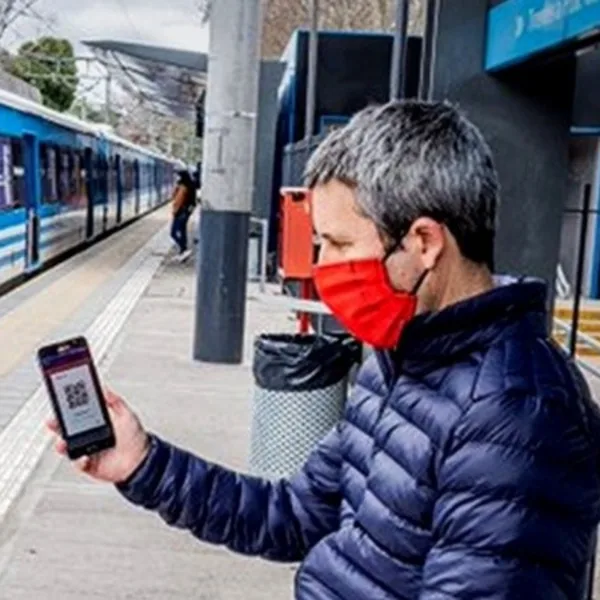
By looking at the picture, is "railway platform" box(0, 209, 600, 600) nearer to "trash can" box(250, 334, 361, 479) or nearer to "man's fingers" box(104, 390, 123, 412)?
"trash can" box(250, 334, 361, 479)

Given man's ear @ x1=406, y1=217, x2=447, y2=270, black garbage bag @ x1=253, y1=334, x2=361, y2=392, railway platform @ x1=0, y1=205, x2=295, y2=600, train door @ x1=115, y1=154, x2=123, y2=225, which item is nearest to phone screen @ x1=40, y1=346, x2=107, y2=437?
man's ear @ x1=406, y1=217, x2=447, y2=270

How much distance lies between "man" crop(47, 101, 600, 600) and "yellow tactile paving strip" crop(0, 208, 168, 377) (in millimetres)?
7720

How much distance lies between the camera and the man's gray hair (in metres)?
1.56

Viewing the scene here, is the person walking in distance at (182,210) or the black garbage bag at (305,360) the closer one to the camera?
the black garbage bag at (305,360)

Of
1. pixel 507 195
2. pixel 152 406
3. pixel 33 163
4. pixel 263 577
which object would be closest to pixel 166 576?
pixel 263 577

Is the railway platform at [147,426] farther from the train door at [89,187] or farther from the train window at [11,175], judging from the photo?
the train door at [89,187]

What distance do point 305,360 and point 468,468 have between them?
4.06 m

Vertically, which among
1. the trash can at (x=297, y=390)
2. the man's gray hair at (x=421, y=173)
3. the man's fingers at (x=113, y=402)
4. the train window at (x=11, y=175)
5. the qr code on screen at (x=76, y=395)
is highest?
the man's gray hair at (x=421, y=173)

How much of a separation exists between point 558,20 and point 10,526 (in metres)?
3.20

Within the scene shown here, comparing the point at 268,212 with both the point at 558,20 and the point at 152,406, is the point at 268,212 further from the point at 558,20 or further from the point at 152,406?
the point at 558,20

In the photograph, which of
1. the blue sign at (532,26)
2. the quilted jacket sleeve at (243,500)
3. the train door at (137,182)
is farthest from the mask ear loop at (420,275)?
the train door at (137,182)

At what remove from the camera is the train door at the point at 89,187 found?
75.6ft

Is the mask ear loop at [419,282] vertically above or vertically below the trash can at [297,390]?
above

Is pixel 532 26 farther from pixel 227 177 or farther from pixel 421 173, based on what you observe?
pixel 227 177
